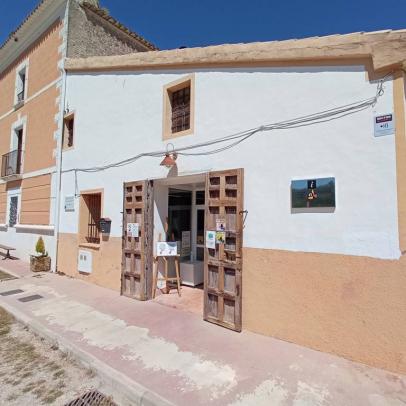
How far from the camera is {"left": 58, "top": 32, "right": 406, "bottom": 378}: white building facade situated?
3807 mm

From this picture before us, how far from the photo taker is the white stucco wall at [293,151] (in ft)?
12.7

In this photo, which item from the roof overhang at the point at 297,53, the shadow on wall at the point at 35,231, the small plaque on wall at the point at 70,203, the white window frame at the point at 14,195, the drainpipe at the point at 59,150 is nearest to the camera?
the roof overhang at the point at 297,53

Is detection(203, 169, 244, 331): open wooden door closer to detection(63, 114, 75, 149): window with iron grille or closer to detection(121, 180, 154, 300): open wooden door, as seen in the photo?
detection(121, 180, 154, 300): open wooden door

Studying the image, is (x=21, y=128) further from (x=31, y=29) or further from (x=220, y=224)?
(x=220, y=224)

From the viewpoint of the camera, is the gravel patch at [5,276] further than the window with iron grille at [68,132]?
No

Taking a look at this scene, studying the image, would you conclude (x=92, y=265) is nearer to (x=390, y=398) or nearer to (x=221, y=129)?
(x=221, y=129)

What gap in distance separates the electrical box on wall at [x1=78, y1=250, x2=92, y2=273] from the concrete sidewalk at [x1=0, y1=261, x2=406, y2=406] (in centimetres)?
234

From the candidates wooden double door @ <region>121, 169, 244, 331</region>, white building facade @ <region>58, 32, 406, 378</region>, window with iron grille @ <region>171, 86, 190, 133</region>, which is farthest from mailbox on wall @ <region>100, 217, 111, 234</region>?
wooden double door @ <region>121, 169, 244, 331</region>

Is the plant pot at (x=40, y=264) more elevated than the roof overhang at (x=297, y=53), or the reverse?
the roof overhang at (x=297, y=53)

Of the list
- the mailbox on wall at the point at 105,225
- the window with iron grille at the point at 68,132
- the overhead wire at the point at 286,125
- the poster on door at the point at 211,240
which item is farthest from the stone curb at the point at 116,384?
the window with iron grille at the point at 68,132

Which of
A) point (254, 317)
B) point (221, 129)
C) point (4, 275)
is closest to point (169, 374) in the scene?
point (254, 317)

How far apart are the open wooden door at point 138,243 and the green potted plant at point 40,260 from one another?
4.63m

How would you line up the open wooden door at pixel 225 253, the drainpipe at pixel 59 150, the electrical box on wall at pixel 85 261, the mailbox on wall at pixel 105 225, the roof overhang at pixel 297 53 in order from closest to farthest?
the roof overhang at pixel 297 53, the open wooden door at pixel 225 253, the mailbox on wall at pixel 105 225, the electrical box on wall at pixel 85 261, the drainpipe at pixel 59 150

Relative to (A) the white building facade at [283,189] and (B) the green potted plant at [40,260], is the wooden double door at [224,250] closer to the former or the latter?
(A) the white building facade at [283,189]
